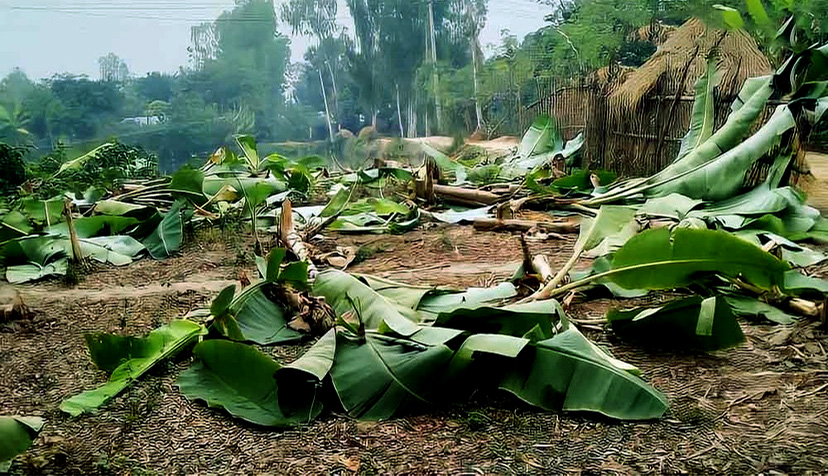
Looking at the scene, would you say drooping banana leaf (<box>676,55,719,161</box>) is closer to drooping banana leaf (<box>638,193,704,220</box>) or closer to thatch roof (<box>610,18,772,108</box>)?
thatch roof (<box>610,18,772,108</box>)

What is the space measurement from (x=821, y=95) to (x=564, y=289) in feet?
6.83

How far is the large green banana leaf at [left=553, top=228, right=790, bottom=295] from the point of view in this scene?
148 cm

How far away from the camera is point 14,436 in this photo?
100 cm

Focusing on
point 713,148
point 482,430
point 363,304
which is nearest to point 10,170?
point 363,304

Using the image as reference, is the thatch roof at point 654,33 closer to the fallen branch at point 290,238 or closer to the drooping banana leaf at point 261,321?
the fallen branch at point 290,238

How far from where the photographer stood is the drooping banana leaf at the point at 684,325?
1393 mm

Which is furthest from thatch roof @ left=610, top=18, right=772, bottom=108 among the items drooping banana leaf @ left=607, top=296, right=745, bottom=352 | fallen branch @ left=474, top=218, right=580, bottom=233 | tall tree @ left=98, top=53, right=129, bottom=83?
tall tree @ left=98, top=53, right=129, bottom=83

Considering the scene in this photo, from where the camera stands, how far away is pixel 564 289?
1.70 m

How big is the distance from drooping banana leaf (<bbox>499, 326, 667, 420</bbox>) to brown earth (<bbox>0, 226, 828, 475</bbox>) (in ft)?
0.09

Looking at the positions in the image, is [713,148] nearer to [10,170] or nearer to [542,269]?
[542,269]

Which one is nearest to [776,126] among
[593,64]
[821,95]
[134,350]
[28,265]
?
[821,95]

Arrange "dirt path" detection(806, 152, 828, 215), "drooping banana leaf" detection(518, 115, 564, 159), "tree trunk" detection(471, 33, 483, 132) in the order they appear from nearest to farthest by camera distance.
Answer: "dirt path" detection(806, 152, 828, 215)
"drooping banana leaf" detection(518, 115, 564, 159)
"tree trunk" detection(471, 33, 483, 132)

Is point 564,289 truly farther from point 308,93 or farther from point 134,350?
point 308,93

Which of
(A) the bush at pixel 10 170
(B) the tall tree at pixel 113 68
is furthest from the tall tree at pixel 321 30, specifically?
(A) the bush at pixel 10 170
